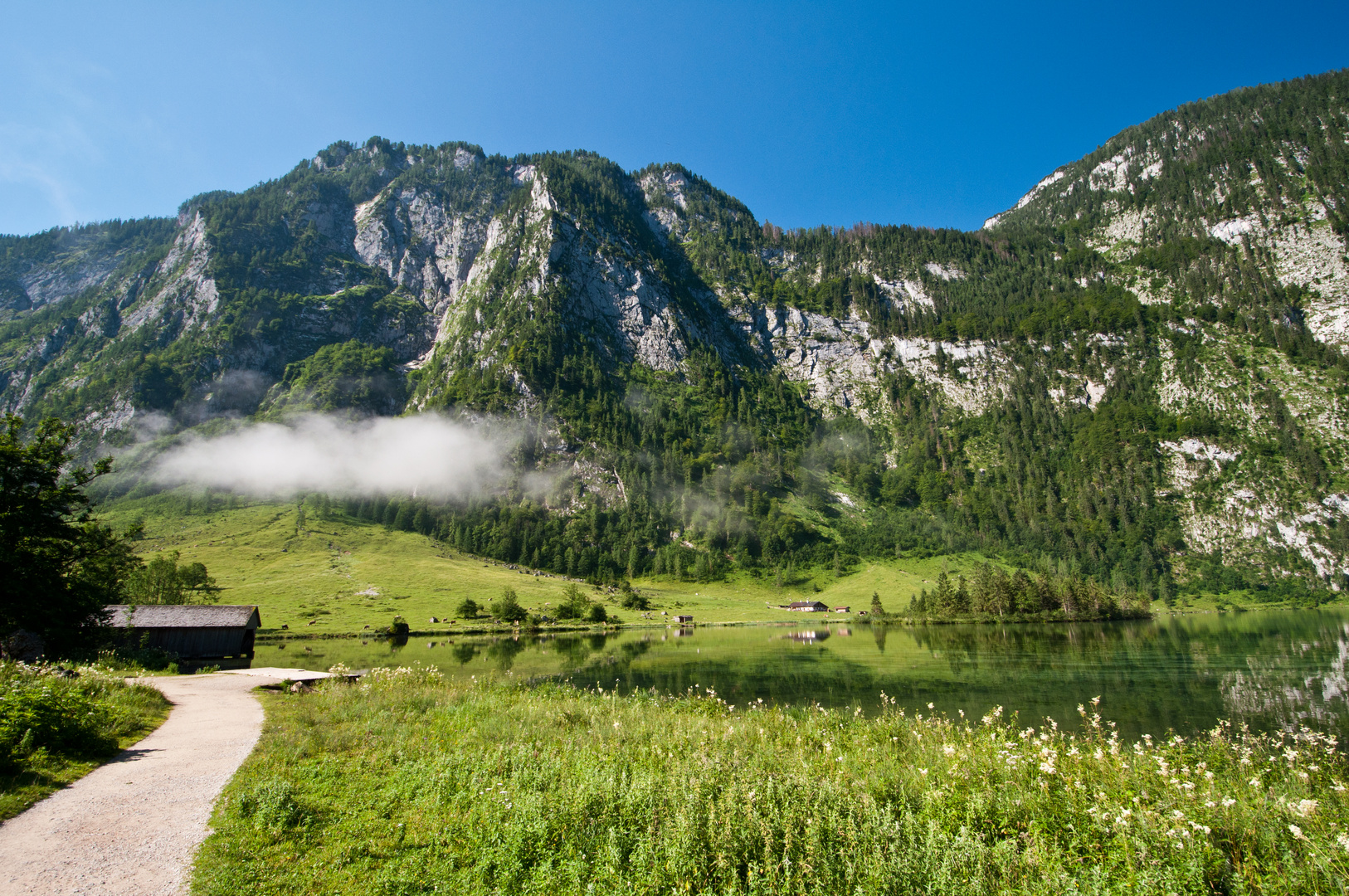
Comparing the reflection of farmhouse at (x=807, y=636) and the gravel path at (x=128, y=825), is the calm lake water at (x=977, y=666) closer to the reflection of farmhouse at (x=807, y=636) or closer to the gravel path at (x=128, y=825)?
the reflection of farmhouse at (x=807, y=636)

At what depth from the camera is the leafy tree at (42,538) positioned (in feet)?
88.2

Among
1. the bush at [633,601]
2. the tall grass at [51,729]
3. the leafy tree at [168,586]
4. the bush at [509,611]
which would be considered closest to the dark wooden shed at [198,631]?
the leafy tree at [168,586]

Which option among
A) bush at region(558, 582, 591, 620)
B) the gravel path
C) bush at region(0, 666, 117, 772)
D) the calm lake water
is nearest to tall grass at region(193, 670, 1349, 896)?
the gravel path

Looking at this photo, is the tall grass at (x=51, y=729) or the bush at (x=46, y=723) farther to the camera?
the bush at (x=46, y=723)

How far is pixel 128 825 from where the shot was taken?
29.0 feet

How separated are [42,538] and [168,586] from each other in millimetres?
69603

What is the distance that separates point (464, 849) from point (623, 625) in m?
101

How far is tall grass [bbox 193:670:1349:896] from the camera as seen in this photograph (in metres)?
6.78

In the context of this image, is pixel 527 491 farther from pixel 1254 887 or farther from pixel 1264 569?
pixel 1264 569

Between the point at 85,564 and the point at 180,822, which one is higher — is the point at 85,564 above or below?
above

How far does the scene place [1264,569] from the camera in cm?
14938

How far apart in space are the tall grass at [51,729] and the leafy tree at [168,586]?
77.4m

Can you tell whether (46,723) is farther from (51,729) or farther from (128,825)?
(128,825)

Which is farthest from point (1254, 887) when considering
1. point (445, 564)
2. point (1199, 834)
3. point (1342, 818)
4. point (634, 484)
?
point (634, 484)
